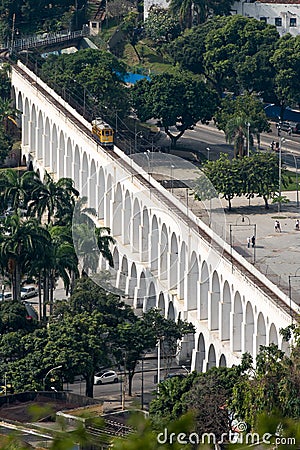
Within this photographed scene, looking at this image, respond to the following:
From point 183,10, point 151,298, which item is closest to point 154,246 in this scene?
point 151,298

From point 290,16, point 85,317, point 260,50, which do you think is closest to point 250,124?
point 260,50

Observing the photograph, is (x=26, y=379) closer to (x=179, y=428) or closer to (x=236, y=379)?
(x=236, y=379)

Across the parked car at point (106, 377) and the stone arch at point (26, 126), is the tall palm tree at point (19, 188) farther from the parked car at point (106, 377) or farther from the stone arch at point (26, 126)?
the stone arch at point (26, 126)

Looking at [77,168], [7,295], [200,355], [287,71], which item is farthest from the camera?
[287,71]

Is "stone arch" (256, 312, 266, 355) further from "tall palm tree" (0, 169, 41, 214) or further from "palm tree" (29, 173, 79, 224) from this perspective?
"tall palm tree" (0, 169, 41, 214)

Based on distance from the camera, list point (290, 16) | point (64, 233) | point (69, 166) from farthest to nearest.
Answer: point (290, 16)
point (69, 166)
point (64, 233)

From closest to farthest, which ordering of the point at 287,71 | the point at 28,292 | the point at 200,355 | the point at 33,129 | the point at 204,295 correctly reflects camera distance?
the point at 200,355, the point at 204,295, the point at 28,292, the point at 287,71, the point at 33,129

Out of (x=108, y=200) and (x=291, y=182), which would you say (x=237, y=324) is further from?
(x=291, y=182)
